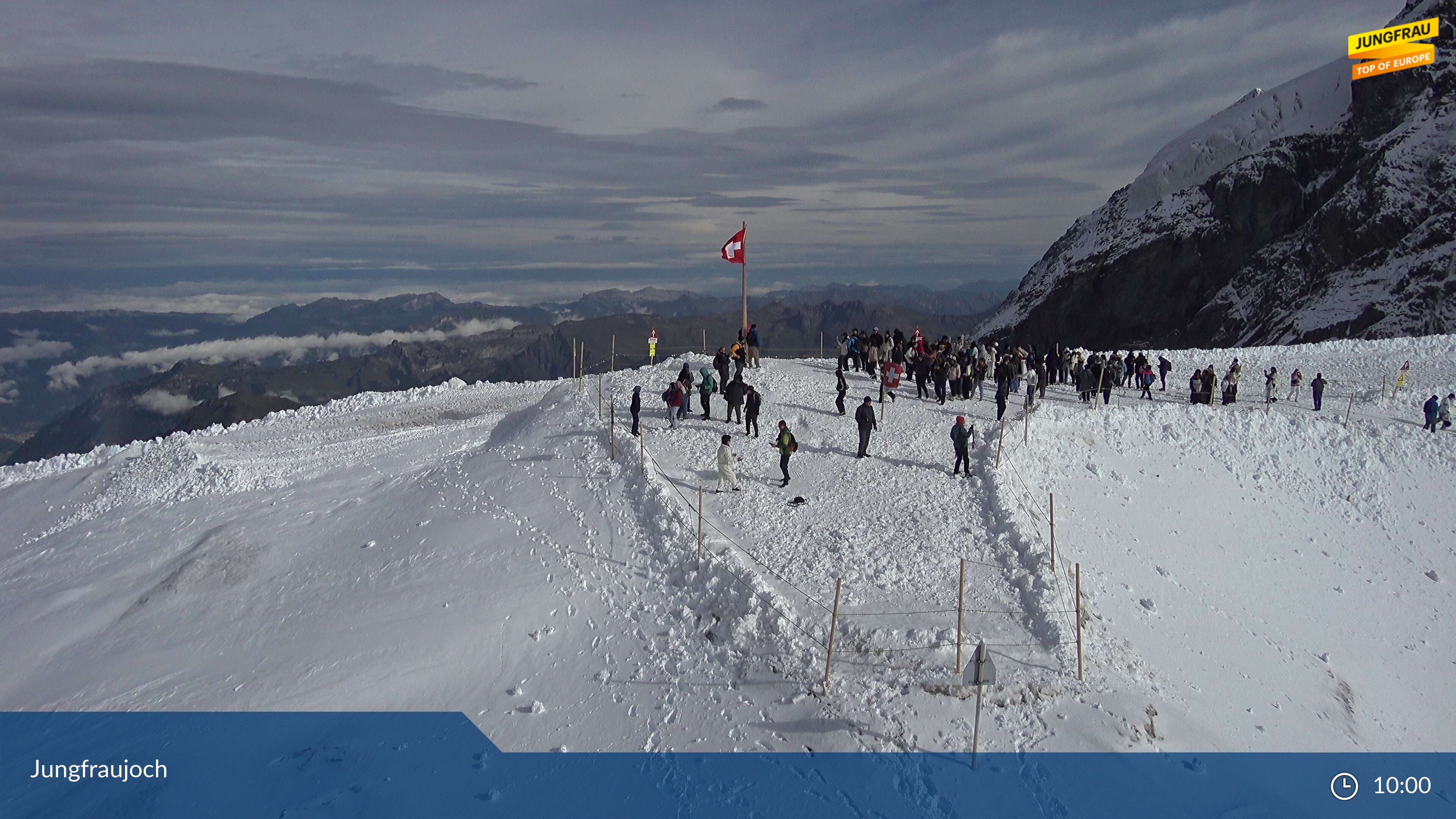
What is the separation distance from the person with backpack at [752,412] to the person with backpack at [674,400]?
196 centimetres

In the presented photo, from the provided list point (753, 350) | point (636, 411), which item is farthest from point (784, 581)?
point (753, 350)

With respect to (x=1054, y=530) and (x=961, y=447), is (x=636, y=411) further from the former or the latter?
(x=1054, y=530)

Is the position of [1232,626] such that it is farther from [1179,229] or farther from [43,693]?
[1179,229]

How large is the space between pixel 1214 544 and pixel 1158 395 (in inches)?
486

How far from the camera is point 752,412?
73.4 ft

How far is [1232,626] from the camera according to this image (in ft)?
57.6

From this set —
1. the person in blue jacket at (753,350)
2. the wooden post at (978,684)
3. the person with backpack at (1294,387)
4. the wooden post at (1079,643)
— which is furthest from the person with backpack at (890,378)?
the person with backpack at (1294,387)

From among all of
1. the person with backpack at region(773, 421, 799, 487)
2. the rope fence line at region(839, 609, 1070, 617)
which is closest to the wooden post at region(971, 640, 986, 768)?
the rope fence line at region(839, 609, 1070, 617)

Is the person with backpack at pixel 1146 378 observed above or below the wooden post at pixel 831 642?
above

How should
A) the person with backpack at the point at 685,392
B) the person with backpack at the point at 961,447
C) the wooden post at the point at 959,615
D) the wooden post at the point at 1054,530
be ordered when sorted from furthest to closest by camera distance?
1. the person with backpack at the point at 685,392
2. the person with backpack at the point at 961,447
3. the wooden post at the point at 1054,530
4. the wooden post at the point at 959,615

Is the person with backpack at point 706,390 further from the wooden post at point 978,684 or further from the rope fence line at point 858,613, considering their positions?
the wooden post at point 978,684

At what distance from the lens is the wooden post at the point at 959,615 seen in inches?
490

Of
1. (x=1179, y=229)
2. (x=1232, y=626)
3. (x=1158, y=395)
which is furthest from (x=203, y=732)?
(x=1179, y=229)

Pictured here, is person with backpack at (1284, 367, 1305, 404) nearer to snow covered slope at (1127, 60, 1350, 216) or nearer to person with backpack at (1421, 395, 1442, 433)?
person with backpack at (1421, 395, 1442, 433)
